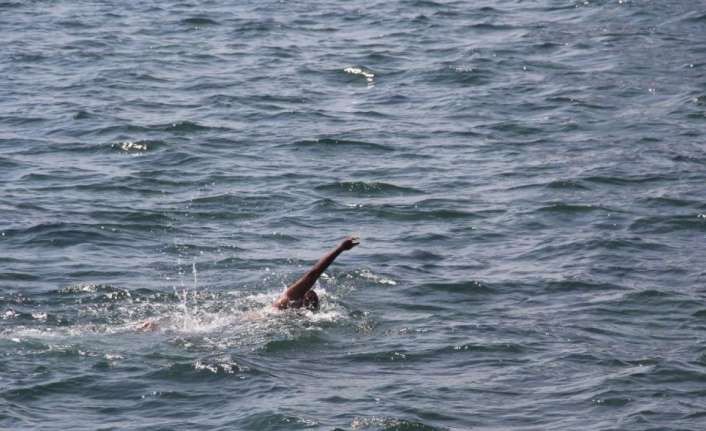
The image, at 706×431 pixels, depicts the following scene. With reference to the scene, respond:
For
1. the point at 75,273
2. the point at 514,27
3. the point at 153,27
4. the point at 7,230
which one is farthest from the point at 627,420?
the point at 153,27

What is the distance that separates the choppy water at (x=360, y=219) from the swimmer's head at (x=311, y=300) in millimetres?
239

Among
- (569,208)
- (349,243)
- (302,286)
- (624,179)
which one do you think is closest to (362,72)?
(624,179)

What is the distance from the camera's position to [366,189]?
23531 millimetres

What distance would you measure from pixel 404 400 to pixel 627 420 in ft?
7.50

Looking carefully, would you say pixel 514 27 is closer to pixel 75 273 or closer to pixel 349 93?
pixel 349 93

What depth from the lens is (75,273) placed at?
19422 mm

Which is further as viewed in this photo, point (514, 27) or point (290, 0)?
point (290, 0)

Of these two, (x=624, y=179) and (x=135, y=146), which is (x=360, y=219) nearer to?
(x=624, y=179)

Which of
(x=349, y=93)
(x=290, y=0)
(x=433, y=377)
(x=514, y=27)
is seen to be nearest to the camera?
(x=433, y=377)

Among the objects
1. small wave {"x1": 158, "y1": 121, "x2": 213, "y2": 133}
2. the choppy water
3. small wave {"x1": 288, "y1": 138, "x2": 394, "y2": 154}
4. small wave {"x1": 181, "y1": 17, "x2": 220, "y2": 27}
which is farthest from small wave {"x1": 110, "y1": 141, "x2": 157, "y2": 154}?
small wave {"x1": 181, "y1": 17, "x2": 220, "y2": 27}

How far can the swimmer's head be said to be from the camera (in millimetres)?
17484

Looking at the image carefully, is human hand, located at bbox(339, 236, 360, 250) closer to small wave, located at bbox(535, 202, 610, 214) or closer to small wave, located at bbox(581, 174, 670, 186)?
small wave, located at bbox(535, 202, 610, 214)

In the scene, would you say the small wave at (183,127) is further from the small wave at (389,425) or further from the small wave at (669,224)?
the small wave at (389,425)

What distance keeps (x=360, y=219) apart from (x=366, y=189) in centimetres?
149
